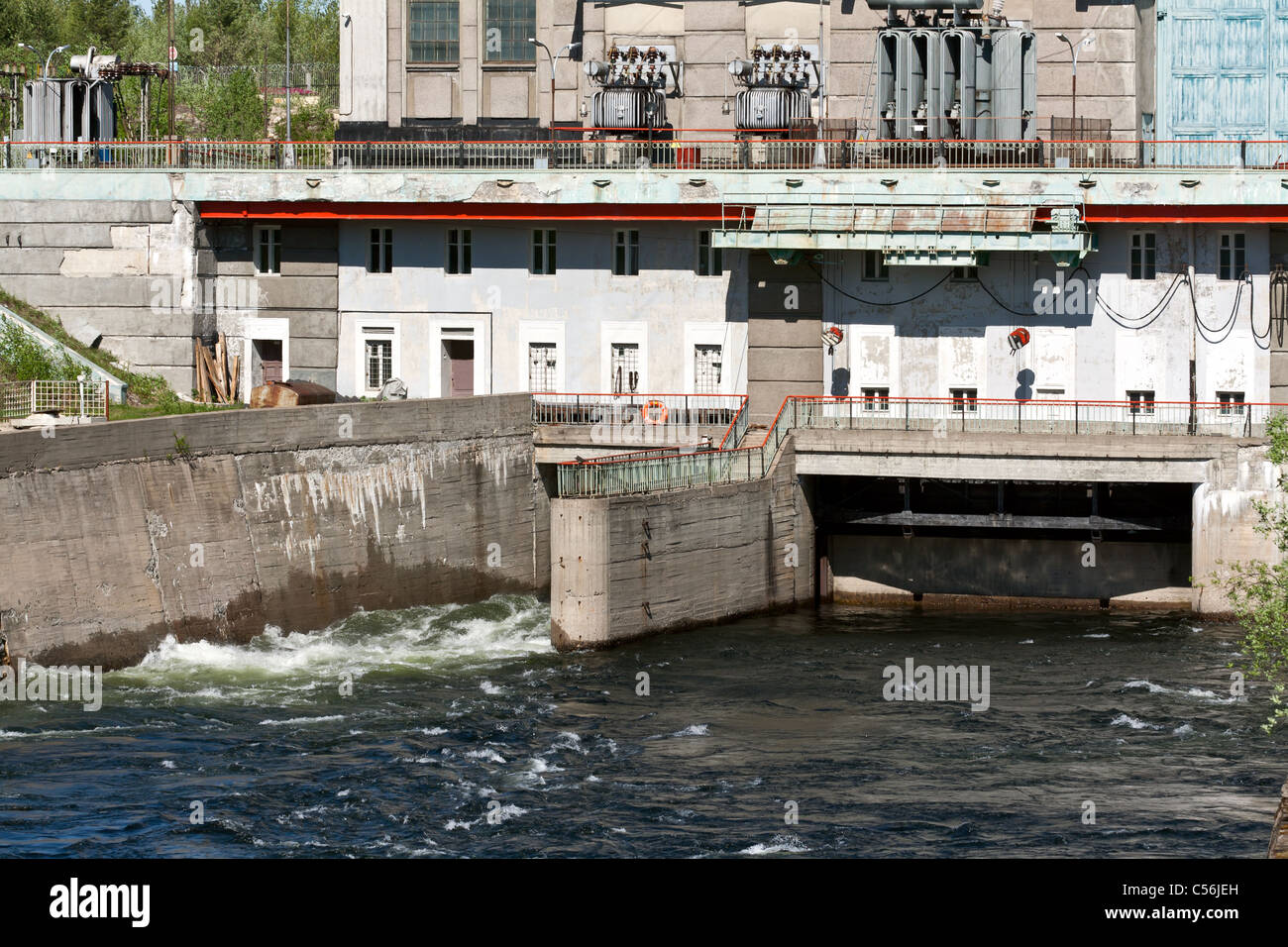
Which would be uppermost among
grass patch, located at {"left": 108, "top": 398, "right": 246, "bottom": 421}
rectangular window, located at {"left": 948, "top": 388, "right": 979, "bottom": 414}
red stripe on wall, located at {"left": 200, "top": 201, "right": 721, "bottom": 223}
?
red stripe on wall, located at {"left": 200, "top": 201, "right": 721, "bottom": 223}

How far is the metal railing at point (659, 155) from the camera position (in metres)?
60.1

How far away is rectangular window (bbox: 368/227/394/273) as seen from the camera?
204 feet

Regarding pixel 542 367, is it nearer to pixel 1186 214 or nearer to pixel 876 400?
pixel 876 400

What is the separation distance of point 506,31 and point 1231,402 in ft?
113

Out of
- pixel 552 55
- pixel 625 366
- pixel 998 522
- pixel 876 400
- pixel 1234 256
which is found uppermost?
pixel 552 55

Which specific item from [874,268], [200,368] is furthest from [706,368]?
[200,368]

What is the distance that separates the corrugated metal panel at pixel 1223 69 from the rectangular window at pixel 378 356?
29226mm

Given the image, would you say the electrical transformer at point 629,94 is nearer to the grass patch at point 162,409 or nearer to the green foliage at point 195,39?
the grass patch at point 162,409

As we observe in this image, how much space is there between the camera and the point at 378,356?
205 feet

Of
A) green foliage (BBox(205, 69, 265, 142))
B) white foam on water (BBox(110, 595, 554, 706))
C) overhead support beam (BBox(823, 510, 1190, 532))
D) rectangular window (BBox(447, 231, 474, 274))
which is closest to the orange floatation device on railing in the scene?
overhead support beam (BBox(823, 510, 1190, 532))

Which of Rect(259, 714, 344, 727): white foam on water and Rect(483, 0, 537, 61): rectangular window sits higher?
Rect(483, 0, 537, 61): rectangular window

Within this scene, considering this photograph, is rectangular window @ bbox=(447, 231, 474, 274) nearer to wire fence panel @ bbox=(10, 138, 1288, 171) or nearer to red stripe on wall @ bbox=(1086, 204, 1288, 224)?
wire fence panel @ bbox=(10, 138, 1288, 171)

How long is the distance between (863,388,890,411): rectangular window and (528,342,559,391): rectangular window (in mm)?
10755
